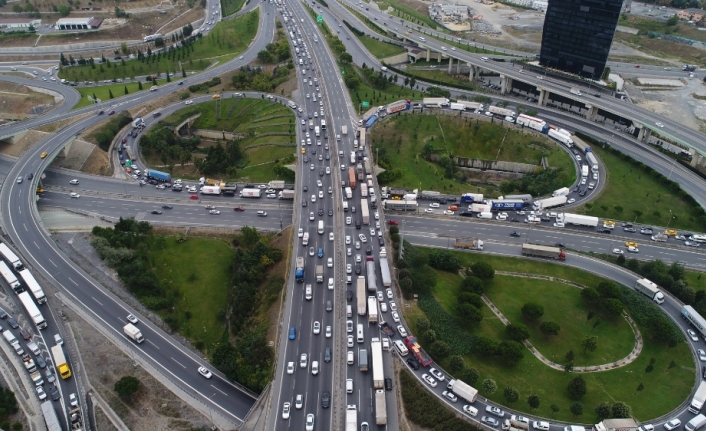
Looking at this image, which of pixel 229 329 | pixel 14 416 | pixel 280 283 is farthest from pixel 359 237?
pixel 14 416

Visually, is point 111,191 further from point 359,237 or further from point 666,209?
point 666,209

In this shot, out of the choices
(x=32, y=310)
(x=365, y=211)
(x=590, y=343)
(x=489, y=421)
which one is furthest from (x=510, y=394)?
(x=32, y=310)

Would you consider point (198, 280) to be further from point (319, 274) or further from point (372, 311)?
point (372, 311)

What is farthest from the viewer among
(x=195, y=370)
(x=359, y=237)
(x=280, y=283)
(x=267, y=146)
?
(x=267, y=146)

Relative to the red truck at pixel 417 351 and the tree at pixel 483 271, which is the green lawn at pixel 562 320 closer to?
the tree at pixel 483 271

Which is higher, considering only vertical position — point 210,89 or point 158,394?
point 210,89

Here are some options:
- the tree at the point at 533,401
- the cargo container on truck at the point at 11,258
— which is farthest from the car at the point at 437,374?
the cargo container on truck at the point at 11,258
